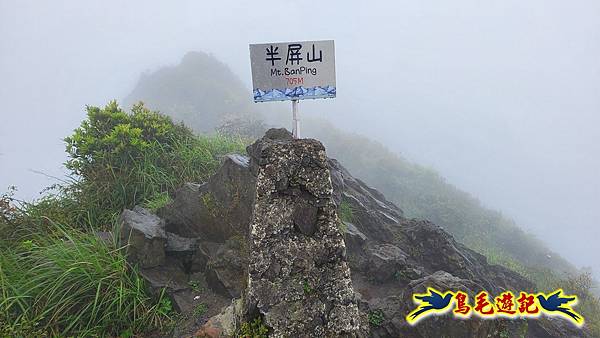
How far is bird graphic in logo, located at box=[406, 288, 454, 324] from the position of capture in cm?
473

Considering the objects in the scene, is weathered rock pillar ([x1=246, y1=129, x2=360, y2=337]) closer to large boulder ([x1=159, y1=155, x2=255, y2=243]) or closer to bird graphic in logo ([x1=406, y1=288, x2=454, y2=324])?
bird graphic in logo ([x1=406, y1=288, x2=454, y2=324])

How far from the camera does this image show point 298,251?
11.3ft

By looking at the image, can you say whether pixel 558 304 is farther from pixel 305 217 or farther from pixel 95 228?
pixel 95 228

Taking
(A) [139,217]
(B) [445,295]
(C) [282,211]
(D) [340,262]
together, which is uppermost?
(C) [282,211]

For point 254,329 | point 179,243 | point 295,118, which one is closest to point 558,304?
point 254,329

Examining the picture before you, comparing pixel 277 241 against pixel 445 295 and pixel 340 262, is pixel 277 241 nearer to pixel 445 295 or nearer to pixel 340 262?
pixel 340 262

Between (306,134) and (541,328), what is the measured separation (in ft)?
136

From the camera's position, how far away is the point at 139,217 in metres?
5.81

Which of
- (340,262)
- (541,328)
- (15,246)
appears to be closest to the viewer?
(340,262)

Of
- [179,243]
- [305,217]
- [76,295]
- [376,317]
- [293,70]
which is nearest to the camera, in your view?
[305,217]

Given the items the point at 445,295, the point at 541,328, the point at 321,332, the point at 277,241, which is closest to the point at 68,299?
the point at 277,241

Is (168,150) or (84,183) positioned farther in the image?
(168,150)

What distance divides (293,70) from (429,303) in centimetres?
452

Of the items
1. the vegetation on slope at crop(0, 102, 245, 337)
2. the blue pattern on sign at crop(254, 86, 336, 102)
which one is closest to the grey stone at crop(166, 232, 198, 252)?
the vegetation on slope at crop(0, 102, 245, 337)
